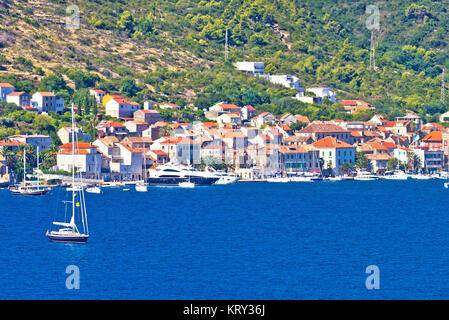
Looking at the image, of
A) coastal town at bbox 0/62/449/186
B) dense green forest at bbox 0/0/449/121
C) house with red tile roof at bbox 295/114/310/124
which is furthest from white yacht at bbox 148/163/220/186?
house with red tile roof at bbox 295/114/310/124

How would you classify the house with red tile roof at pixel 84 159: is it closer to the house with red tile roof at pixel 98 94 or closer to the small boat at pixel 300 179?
the small boat at pixel 300 179

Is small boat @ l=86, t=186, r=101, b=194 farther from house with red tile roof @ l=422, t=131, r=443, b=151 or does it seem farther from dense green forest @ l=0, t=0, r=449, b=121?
house with red tile roof @ l=422, t=131, r=443, b=151

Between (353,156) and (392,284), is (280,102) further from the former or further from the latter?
(392,284)

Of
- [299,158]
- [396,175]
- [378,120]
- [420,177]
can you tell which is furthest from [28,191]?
[378,120]

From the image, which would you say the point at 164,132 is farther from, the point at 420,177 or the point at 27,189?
the point at 27,189

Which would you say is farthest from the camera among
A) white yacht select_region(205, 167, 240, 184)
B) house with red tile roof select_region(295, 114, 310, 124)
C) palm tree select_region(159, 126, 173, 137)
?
house with red tile roof select_region(295, 114, 310, 124)
